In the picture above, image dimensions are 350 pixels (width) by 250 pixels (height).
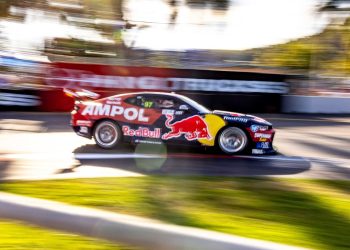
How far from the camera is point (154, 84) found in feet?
61.4

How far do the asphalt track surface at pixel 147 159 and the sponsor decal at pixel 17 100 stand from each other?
321 centimetres

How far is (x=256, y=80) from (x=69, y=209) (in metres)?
15.7

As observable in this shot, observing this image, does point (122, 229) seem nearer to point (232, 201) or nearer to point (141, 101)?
point (232, 201)

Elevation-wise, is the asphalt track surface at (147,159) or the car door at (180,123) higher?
the car door at (180,123)

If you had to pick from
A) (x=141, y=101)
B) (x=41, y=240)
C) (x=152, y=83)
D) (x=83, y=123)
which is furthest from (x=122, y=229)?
(x=152, y=83)

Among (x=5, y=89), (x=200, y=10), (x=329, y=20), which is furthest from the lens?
(x=5, y=89)

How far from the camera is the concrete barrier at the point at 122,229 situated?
393cm

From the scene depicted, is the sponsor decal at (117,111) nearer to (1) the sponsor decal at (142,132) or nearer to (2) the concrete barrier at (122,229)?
(1) the sponsor decal at (142,132)

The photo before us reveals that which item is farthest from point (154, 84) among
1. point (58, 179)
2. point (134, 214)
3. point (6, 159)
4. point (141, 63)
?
point (134, 214)

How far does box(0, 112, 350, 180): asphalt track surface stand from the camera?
785cm

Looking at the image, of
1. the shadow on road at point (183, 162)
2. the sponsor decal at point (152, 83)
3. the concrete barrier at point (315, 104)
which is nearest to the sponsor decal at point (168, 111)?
the shadow on road at point (183, 162)

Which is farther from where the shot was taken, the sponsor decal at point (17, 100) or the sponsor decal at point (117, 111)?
the sponsor decal at point (17, 100)

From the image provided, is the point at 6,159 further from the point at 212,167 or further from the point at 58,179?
the point at 212,167

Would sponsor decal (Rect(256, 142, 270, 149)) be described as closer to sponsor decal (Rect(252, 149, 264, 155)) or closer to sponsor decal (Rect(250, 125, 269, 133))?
sponsor decal (Rect(252, 149, 264, 155))
